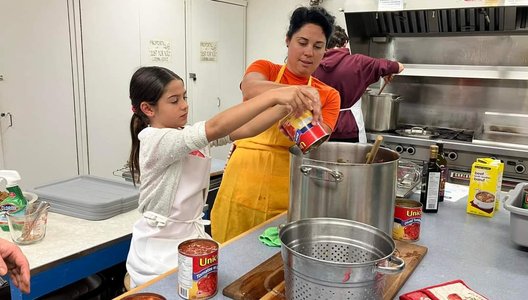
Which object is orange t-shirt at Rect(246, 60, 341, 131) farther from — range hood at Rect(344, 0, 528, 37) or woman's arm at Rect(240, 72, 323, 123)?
range hood at Rect(344, 0, 528, 37)

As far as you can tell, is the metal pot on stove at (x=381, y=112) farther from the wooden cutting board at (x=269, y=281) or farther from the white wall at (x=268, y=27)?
the wooden cutting board at (x=269, y=281)

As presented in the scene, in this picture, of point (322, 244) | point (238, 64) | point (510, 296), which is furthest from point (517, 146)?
point (238, 64)

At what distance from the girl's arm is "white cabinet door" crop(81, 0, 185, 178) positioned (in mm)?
2370

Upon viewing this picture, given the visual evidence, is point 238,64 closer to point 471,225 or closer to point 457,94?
point 457,94

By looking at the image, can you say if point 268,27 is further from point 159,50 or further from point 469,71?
point 469,71

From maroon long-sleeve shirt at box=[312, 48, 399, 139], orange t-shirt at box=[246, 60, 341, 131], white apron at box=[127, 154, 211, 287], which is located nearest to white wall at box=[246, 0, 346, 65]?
maroon long-sleeve shirt at box=[312, 48, 399, 139]

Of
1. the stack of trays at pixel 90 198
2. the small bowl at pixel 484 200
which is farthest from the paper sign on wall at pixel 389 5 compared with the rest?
the stack of trays at pixel 90 198

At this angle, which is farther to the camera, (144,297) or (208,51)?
(208,51)

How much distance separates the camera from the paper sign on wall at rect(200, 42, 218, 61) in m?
3.96

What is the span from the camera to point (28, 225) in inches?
57.2

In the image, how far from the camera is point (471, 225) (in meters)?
1.37

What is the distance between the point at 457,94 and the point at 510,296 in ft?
8.96

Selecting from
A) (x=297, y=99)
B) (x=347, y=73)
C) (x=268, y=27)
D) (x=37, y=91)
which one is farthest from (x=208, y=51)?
(x=297, y=99)

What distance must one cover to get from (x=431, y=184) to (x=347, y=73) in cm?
124
